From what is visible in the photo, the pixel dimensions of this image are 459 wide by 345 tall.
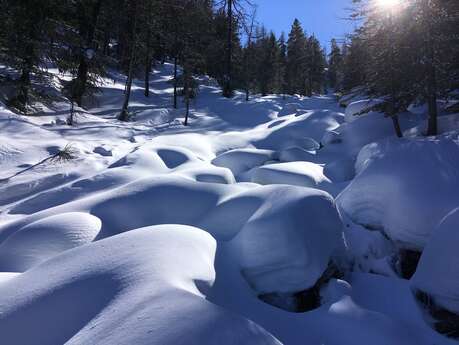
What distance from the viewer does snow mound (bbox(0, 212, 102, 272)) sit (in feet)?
14.0

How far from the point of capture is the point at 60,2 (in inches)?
556

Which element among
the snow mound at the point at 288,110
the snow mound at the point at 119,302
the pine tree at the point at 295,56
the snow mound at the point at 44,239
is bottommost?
the snow mound at the point at 44,239

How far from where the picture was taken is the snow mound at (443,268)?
426 cm

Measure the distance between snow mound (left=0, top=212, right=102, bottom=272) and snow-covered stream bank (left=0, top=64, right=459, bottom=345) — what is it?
0.8 inches

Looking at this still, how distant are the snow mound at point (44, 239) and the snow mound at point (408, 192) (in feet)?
16.3

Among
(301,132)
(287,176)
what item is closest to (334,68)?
(301,132)

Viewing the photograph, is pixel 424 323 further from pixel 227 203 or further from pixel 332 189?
pixel 332 189

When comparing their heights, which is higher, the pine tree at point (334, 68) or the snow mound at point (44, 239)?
the pine tree at point (334, 68)

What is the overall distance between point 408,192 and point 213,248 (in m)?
3.82

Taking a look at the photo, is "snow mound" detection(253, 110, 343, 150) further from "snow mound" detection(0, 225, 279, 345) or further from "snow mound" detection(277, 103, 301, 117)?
"snow mound" detection(0, 225, 279, 345)

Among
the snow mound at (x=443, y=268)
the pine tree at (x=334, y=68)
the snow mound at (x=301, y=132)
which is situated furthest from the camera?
the pine tree at (x=334, y=68)

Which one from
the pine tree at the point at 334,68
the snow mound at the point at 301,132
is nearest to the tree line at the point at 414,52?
the snow mound at the point at 301,132

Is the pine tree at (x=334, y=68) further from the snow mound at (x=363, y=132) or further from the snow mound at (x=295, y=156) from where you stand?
the snow mound at (x=295, y=156)

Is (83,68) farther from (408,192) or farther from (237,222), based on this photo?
(408,192)
